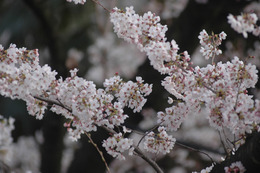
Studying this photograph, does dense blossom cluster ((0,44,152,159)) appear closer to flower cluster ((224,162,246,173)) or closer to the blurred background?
flower cluster ((224,162,246,173))

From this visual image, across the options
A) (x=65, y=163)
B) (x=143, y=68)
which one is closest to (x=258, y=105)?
(x=143, y=68)

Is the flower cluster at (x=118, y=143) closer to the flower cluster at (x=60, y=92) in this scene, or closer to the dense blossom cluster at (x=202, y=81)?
the flower cluster at (x=60, y=92)

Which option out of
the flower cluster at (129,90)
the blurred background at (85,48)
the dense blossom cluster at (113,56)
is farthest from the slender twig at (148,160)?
→ the dense blossom cluster at (113,56)

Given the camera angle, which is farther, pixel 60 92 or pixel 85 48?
pixel 85 48

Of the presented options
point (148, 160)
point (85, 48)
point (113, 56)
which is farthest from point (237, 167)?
point (113, 56)

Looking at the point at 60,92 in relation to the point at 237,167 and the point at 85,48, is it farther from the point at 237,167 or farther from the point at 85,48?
the point at 85,48

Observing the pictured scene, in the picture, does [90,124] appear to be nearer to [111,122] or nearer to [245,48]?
[111,122]

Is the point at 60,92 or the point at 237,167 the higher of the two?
the point at 60,92

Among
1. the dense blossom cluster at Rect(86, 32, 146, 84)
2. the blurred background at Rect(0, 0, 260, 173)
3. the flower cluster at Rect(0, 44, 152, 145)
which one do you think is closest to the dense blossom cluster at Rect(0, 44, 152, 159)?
the flower cluster at Rect(0, 44, 152, 145)
